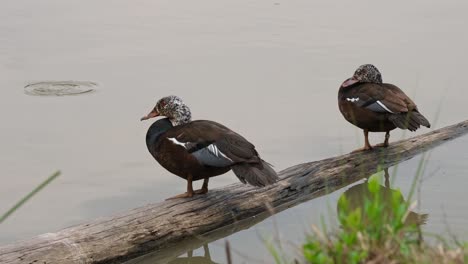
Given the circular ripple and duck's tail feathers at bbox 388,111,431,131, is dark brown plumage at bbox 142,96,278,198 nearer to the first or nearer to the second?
duck's tail feathers at bbox 388,111,431,131

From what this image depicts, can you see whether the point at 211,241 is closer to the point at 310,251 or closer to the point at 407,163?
the point at 407,163

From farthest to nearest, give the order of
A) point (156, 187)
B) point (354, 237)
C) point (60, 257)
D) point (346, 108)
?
point (346, 108), point (156, 187), point (60, 257), point (354, 237)

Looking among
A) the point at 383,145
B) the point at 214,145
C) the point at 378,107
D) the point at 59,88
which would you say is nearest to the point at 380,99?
the point at 378,107

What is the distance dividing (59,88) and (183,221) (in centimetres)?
390

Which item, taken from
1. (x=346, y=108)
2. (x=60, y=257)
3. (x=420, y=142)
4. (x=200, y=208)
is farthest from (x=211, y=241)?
(x=420, y=142)

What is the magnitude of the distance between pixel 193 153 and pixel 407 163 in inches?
99.3

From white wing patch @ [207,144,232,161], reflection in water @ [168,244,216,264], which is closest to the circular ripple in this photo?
white wing patch @ [207,144,232,161]

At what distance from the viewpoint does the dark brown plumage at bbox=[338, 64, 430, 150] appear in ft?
23.7

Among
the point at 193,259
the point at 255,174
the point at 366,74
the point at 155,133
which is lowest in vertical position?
the point at 193,259

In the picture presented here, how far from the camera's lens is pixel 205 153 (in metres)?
6.11

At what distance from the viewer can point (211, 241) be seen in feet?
20.3

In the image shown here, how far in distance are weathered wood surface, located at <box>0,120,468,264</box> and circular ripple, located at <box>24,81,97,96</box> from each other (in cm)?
320

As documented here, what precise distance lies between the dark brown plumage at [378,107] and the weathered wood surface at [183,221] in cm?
30

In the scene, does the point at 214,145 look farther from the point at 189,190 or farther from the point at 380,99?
Result: the point at 380,99
